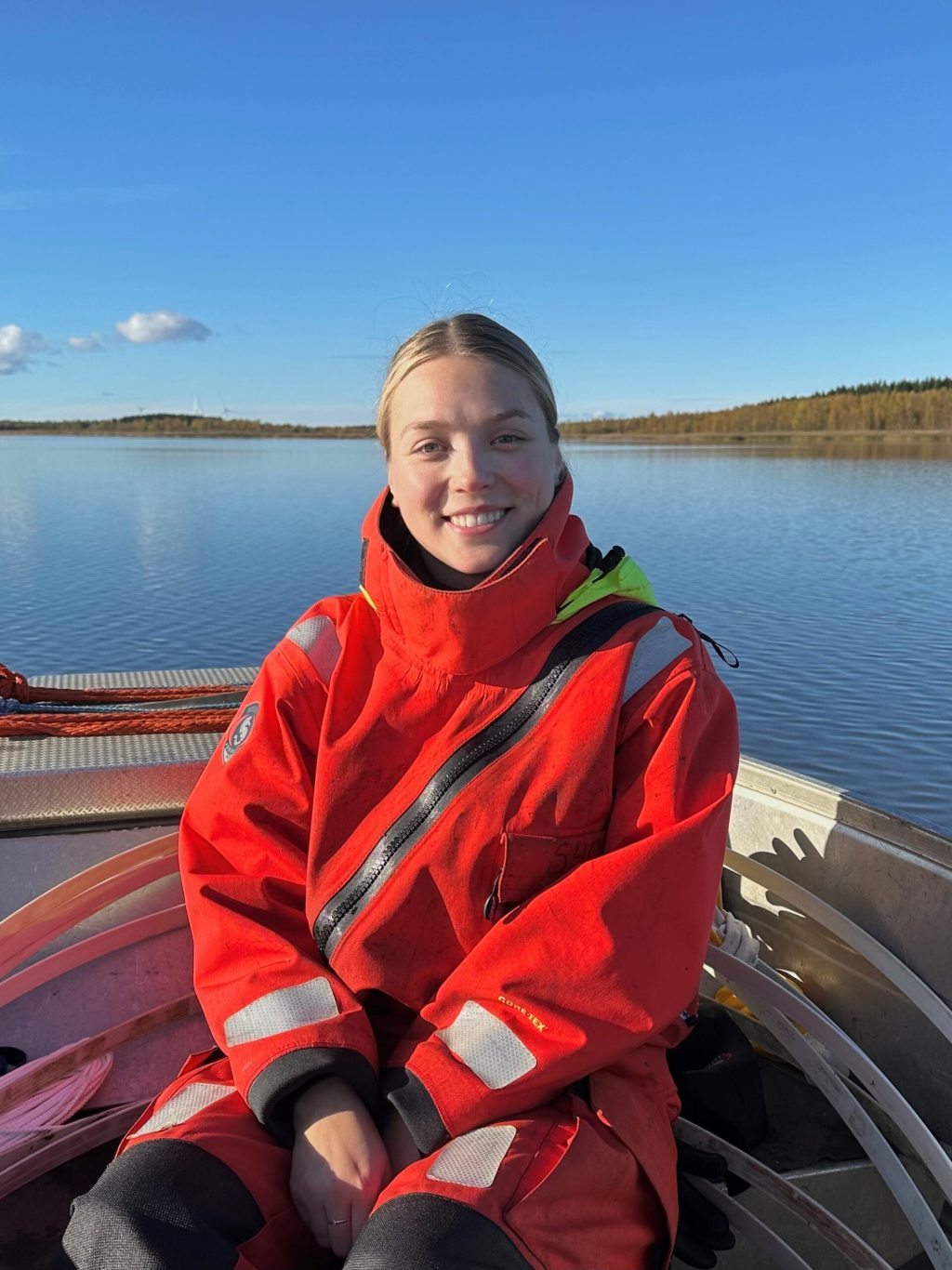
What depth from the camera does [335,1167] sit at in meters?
1.51

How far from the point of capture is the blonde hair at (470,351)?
1.95 m

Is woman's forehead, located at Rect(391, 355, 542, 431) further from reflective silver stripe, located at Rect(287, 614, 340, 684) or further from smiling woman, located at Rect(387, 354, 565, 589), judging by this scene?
reflective silver stripe, located at Rect(287, 614, 340, 684)

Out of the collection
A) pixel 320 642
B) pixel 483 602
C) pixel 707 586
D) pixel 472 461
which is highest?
pixel 472 461

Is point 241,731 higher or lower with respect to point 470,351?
lower

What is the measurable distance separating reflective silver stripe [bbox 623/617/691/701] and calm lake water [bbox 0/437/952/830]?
444cm

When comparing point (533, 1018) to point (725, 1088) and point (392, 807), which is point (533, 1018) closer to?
point (392, 807)

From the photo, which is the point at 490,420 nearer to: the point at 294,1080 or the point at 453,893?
the point at 453,893

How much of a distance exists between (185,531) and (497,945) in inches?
666

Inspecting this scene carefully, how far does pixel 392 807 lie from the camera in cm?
183

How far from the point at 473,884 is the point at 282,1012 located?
0.39m

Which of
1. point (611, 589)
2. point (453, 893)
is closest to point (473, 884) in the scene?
point (453, 893)

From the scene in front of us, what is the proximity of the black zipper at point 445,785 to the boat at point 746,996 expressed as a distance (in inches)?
27.3

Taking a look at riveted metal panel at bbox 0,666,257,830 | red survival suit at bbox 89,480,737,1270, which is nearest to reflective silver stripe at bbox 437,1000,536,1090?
red survival suit at bbox 89,480,737,1270

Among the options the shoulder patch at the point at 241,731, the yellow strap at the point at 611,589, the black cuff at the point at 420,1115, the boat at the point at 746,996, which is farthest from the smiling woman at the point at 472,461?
the boat at the point at 746,996
